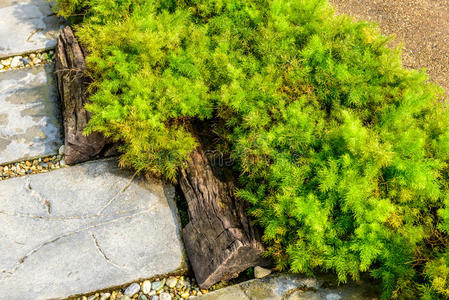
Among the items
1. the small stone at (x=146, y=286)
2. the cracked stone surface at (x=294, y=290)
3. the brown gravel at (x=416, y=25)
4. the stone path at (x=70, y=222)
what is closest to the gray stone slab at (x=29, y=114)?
the stone path at (x=70, y=222)

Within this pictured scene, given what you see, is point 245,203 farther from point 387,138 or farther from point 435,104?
point 435,104

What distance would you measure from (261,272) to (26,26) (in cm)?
459

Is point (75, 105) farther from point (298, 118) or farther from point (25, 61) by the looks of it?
point (298, 118)

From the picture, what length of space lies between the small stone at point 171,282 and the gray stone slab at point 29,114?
1.95 m

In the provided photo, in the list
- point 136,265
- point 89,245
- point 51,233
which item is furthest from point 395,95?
point 51,233

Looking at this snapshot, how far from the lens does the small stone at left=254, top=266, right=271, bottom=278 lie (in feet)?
10.4

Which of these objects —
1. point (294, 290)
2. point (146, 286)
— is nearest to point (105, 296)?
point (146, 286)

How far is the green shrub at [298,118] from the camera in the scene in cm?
288

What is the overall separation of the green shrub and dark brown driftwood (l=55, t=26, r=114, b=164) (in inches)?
8.5

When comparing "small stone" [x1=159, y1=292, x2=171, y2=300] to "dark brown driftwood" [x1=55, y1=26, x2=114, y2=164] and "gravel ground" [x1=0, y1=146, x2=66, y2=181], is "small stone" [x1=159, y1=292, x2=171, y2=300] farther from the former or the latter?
"gravel ground" [x1=0, y1=146, x2=66, y2=181]

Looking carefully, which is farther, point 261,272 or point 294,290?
point 261,272

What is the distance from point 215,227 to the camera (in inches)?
125

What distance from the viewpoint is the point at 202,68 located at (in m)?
3.73

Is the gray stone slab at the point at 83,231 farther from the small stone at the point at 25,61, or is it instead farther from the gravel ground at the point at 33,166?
the small stone at the point at 25,61
